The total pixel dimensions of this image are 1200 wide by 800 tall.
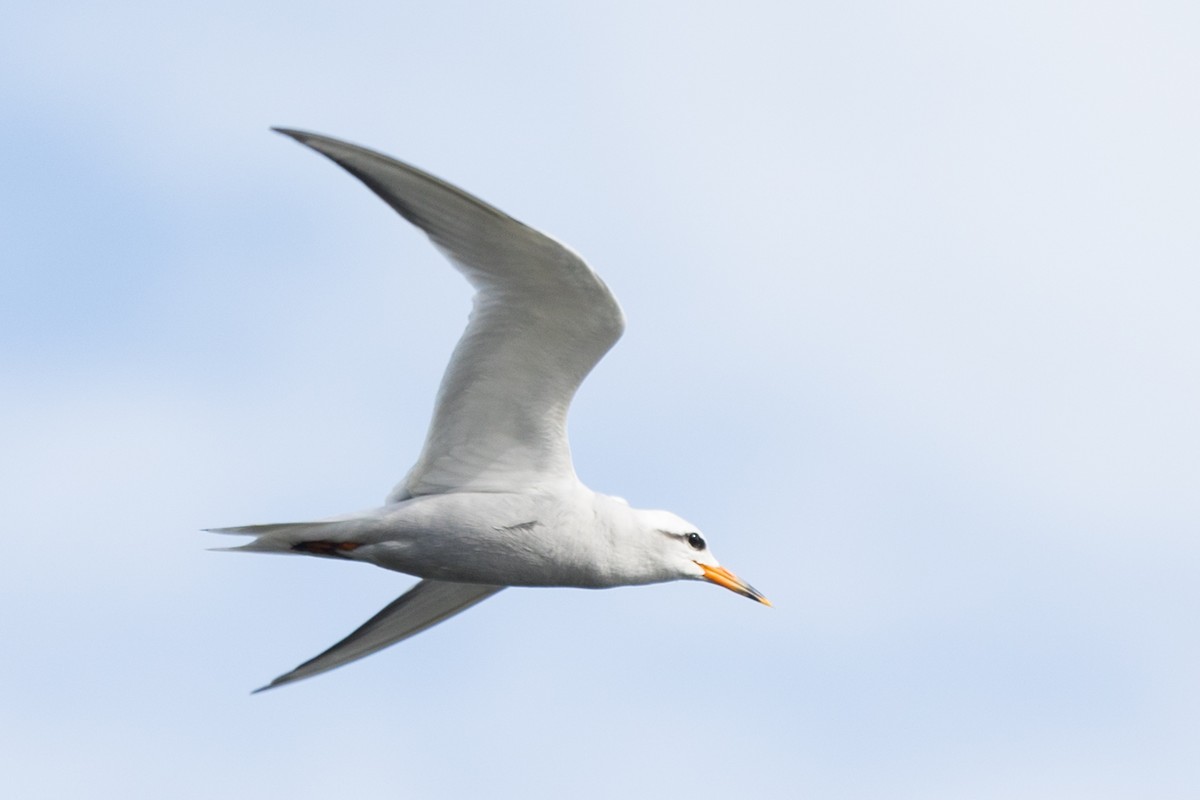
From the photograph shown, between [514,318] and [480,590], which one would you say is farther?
[480,590]

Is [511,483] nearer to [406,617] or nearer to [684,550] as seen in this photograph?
[684,550]

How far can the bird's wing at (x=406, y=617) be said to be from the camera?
14633mm

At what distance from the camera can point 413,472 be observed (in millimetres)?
13031

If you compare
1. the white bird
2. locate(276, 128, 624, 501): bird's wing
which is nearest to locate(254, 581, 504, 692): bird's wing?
the white bird

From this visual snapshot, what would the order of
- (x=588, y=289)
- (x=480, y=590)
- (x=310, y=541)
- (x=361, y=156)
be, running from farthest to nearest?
(x=480, y=590) < (x=310, y=541) < (x=588, y=289) < (x=361, y=156)

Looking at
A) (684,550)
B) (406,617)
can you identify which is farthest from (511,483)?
(406,617)

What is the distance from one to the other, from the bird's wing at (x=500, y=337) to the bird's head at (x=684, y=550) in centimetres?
77

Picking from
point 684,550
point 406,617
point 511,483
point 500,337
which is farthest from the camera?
point 406,617

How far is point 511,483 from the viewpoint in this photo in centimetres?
1289

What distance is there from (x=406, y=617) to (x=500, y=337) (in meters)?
3.51

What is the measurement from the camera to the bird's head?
A: 13211 millimetres

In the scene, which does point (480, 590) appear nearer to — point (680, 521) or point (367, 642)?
point (367, 642)

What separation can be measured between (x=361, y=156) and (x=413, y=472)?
2942mm

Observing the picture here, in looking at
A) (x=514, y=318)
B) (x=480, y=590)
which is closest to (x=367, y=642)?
(x=480, y=590)
